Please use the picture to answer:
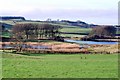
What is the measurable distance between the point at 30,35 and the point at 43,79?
135917 millimetres

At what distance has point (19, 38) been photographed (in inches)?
3442

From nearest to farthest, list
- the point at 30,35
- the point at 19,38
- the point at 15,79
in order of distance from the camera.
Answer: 1. the point at 15,79
2. the point at 19,38
3. the point at 30,35

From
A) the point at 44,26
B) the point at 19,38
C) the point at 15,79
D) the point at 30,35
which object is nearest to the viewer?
the point at 15,79

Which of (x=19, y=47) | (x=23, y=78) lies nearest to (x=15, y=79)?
(x=23, y=78)

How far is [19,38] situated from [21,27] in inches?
3436

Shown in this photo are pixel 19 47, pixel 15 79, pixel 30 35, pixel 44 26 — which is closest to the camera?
pixel 15 79

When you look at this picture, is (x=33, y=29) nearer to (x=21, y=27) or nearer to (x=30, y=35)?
(x=21, y=27)

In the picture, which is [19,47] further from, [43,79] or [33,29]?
[33,29]

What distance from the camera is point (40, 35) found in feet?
571

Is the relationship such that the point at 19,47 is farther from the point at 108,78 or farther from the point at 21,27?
the point at 21,27

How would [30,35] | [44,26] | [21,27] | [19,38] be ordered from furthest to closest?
[44,26] → [21,27] → [30,35] → [19,38]

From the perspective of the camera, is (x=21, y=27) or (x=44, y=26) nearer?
(x=21, y=27)

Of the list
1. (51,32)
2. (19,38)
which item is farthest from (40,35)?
(19,38)

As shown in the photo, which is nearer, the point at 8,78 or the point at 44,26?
the point at 8,78
